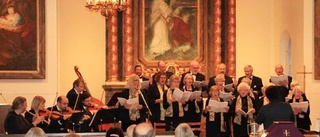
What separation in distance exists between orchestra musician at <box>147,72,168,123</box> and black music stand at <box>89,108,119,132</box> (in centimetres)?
112

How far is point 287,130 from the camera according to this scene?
7.51 m

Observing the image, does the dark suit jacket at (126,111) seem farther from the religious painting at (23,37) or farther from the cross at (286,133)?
the cross at (286,133)

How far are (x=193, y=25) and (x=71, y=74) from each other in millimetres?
3273

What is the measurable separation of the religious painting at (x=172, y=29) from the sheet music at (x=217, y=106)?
5.28 metres

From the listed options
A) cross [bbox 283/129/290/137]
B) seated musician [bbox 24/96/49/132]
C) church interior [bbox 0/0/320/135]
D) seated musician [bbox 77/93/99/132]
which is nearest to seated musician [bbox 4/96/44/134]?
seated musician [bbox 24/96/49/132]

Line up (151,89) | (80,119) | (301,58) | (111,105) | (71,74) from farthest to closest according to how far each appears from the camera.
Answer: (71,74), (301,58), (151,89), (111,105), (80,119)

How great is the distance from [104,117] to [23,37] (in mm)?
4046

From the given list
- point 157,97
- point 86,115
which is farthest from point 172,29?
point 86,115

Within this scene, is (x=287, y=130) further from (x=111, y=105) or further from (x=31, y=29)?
(x=31, y=29)

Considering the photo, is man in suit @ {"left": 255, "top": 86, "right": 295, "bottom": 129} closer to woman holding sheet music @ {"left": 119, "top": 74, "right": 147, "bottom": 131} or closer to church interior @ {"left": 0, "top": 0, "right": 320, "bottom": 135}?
woman holding sheet music @ {"left": 119, "top": 74, "right": 147, "bottom": 131}

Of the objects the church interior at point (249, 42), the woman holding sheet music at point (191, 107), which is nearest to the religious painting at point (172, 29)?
the church interior at point (249, 42)

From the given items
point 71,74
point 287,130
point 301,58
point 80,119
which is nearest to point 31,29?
point 71,74

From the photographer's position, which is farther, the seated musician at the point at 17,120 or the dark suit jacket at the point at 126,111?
the dark suit jacket at the point at 126,111

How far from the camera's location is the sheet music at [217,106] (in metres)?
12.9
